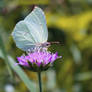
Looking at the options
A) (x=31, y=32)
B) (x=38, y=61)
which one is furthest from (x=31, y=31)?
(x=38, y=61)

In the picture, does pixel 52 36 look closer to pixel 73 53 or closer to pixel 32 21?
pixel 73 53

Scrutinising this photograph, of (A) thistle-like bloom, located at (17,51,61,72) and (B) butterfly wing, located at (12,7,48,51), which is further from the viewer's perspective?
(B) butterfly wing, located at (12,7,48,51)

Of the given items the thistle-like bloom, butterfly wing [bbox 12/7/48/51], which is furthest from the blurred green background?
the thistle-like bloom

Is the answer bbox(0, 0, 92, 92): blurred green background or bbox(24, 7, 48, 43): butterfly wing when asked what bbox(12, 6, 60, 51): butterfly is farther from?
bbox(0, 0, 92, 92): blurred green background

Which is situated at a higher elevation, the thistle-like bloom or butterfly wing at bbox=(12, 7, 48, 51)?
butterfly wing at bbox=(12, 7, 48, 51)

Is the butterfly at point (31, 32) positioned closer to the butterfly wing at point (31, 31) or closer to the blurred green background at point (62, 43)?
the butterfly wing at point (31, 31)

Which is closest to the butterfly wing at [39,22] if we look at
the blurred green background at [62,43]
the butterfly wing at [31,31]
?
the butterfly wing at [31,31]
